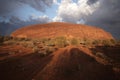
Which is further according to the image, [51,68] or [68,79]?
[51,68]

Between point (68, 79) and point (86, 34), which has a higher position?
point (86, 34)

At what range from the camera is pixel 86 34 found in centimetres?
3934

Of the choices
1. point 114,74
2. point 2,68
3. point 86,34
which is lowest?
point 114,74

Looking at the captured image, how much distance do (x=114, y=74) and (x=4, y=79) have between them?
602 cm

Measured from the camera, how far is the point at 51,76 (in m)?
8.02

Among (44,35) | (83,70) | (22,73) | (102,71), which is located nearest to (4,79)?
(22,73)

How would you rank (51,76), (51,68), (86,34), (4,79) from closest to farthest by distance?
(4,79)
(51,76)
(51,68)
(86,34)

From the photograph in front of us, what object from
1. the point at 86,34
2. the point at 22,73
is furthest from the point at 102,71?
the point at 86,34

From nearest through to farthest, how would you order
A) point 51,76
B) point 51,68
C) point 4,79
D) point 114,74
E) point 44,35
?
point 4,79 < point 51,76 < point 114,74 < point 51,68 < point 44,35

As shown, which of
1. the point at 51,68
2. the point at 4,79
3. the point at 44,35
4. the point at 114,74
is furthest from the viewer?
the point at 44,35

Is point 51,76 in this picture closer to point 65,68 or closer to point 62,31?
point 65,68

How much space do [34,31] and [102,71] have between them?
3221 cm

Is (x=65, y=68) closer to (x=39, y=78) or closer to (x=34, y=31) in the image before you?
(x=39, y=78)

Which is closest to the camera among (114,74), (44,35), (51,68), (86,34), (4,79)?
(4,79)
